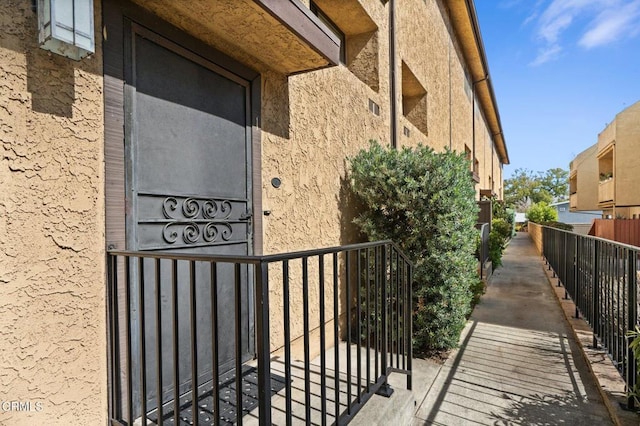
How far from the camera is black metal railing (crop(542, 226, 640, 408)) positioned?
2.78 meters

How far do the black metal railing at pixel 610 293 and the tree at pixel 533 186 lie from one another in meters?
48.7

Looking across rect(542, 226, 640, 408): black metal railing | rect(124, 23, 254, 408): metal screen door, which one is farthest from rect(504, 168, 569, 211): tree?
rect(124, 23, 254, 408): metal screen door

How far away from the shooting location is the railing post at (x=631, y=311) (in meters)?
2.65

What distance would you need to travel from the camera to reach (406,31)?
6.16 meters

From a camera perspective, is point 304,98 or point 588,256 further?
point 588,256

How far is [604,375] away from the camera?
3.20 metres

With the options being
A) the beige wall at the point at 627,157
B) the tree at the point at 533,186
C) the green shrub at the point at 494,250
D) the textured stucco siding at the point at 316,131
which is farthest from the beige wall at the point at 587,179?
the textured stucco siding at the point at 316,131

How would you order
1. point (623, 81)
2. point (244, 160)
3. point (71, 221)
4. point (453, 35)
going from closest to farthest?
point (71, 221), point (244, 160), point (453, 35), point (623, 81)

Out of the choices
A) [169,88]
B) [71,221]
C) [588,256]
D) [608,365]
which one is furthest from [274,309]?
[588,256]

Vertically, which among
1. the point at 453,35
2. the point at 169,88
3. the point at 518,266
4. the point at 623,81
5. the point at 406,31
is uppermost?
the point at 623,81

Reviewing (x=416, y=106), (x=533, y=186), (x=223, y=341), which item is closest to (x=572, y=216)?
(x=533, y=186)

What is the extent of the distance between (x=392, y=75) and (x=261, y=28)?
3799 millimetres

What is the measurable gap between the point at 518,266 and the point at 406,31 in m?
8.38

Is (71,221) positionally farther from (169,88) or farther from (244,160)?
(244,160)
